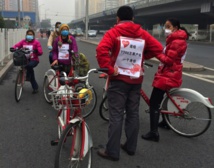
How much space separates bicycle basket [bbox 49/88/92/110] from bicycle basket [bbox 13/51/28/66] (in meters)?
3.44

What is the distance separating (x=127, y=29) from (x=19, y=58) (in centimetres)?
352

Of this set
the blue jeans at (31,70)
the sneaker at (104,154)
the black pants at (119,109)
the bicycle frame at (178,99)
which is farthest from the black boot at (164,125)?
the blue jeans at (31,70)

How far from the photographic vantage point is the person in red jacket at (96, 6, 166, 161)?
3.41 metres

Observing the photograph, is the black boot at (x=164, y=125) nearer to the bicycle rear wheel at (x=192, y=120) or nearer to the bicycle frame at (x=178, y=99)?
the bicycle rear wheel at (x=192, y=120)

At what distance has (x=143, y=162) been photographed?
3744 millimetres

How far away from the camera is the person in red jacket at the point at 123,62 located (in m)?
3.41

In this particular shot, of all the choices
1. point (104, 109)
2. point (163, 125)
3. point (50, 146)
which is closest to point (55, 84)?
point (104, 109)

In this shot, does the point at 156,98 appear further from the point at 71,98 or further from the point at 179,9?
the point at 179,9

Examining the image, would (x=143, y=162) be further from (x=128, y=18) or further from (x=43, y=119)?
(x=43, y=119)

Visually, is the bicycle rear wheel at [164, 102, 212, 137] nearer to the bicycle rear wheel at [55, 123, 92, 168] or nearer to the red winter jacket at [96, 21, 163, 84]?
the red winter jacket at [96, 21, 163, 84]

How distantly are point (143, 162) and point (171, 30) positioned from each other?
198 cm

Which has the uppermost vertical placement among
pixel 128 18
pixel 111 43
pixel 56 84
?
pixel 128 18

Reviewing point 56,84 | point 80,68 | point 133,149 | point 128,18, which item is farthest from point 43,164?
point 80,68

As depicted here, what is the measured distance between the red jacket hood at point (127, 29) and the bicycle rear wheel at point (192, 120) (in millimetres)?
1720
